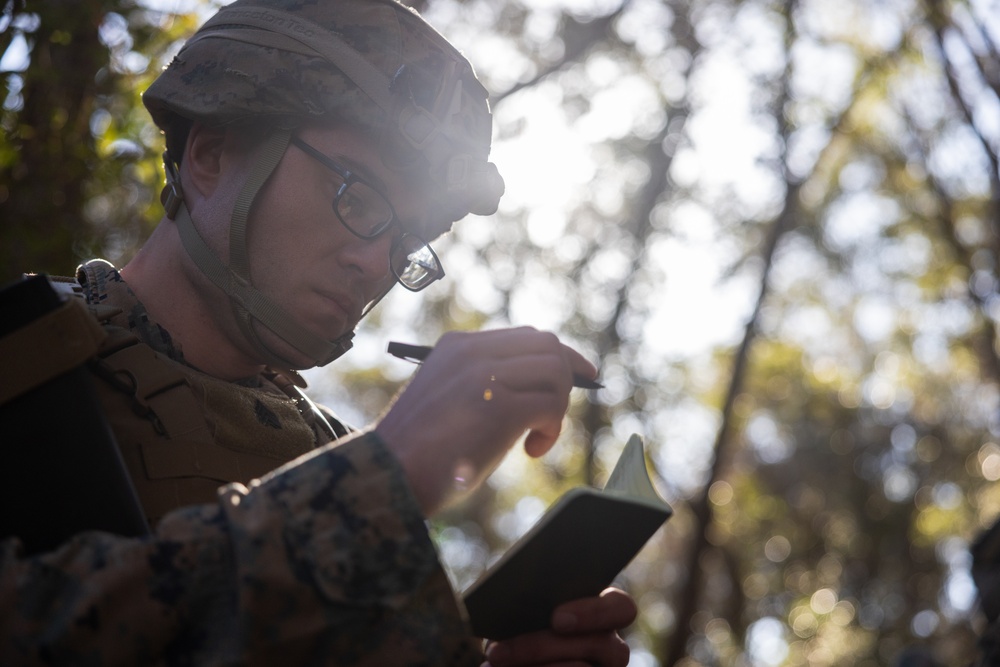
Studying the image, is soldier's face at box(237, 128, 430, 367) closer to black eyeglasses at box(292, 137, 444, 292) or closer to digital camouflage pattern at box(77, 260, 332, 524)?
black eyeglasses at box(292, 137, 444, 292)

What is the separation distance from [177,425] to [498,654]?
0.72 m

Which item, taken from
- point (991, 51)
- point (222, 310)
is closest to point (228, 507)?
point (222, 310)

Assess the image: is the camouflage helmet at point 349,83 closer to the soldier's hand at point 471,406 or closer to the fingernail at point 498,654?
the soldier's hand at point 471,406

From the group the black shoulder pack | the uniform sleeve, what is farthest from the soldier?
the black shoulder pack

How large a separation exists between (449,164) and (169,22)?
2.26m

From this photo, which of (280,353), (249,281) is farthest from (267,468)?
(249,281)

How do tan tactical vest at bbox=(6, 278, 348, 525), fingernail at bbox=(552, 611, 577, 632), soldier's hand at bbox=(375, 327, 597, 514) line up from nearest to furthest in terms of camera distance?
soldier's hand at bbox=(375, 327, 597, 514)
fingernail at bbox=(552, 611, 577, 632)
tan tactical vest at bbox=(6, 278, 348, 525)

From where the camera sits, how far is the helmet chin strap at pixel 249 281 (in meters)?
2.03

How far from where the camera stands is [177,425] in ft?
5.93

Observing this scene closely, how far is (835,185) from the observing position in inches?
683

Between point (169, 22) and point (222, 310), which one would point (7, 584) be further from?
point (169, 22)

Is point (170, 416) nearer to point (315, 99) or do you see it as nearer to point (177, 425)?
point (177, 425)

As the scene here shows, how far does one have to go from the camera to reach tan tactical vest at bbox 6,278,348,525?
172 cm

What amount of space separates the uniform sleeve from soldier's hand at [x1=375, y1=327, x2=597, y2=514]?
0.05 meters
